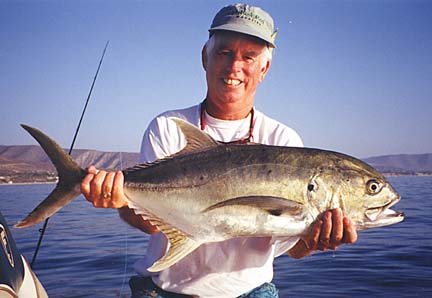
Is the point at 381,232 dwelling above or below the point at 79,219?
above

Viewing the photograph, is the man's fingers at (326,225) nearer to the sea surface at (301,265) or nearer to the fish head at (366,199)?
the fish head at (366,199)

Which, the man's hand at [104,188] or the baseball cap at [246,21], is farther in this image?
the baseball cap at [246,21]

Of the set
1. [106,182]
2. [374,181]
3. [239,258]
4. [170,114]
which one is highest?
[170,114]

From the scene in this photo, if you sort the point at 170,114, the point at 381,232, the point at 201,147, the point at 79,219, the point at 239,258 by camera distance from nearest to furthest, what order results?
the point at 201,147
the point at 239,258
the point at 170,114
the point at 381,232
the point at 79,219

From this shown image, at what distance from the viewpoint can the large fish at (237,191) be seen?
336 cm

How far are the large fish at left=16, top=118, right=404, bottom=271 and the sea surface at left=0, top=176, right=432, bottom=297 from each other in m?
5.30

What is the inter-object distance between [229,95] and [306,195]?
130 cm

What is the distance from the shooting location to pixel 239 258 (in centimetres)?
399

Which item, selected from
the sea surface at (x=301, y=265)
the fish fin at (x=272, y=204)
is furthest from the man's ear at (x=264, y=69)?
the sea surface at (x=301, y=265)

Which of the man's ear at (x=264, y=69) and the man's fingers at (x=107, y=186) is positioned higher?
the man's ear at (x=264, y=69)

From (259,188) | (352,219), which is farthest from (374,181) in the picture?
(259,188)

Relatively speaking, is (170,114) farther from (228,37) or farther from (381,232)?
(381,232)

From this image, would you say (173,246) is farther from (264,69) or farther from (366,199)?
(264,69)

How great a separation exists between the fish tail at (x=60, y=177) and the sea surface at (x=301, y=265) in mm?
5310
